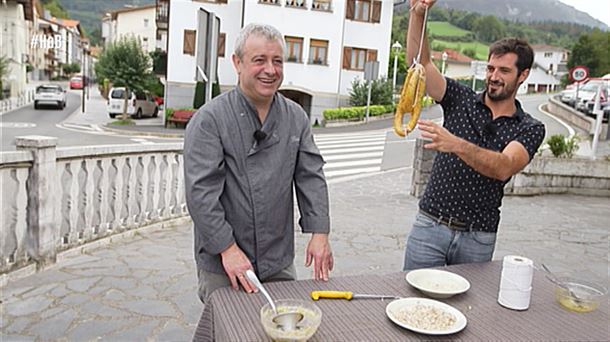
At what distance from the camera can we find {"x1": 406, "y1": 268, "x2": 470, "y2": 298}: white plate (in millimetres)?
2039

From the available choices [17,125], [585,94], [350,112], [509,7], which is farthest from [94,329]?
[585,94]

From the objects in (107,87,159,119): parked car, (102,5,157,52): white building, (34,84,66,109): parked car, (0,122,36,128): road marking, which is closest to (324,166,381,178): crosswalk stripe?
(0,122,36,128): road marking

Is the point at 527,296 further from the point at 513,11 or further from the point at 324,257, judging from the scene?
the point at 513,11

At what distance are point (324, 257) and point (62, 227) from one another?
11.2ft

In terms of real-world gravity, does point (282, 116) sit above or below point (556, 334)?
above

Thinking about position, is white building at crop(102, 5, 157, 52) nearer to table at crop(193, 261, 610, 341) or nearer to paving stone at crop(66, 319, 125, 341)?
paving stone at crop(66, 319, 125, 341)

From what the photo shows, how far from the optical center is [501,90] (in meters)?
2.36

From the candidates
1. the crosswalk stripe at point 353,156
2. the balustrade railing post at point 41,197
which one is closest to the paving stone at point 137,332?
the balustrade railing post at point 41,197

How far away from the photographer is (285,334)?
5.14 ft

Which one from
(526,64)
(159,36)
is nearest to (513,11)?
(526,64)

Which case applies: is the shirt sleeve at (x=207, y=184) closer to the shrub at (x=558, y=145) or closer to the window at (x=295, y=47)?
the shrub at (x=558, y=145)

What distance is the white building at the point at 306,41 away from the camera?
25.0 meters

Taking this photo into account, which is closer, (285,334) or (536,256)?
(285,334)

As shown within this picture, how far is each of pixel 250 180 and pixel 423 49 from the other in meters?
1.14
